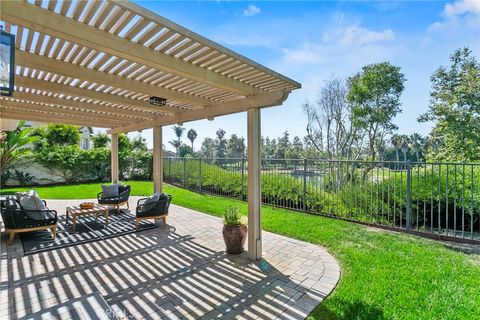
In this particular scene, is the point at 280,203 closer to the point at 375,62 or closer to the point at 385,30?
the point at 385,30

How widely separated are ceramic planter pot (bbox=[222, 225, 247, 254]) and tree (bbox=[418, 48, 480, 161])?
1118 centimetres

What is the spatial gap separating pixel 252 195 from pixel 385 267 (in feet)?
7.81

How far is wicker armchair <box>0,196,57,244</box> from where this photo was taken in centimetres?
477

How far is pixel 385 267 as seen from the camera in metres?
3.82

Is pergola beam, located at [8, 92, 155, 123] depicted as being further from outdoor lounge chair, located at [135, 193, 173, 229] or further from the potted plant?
the potted plant

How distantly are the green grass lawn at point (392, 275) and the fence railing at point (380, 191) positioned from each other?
683 millimetres

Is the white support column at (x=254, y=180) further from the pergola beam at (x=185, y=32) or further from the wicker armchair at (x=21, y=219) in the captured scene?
the wicker armchair at (x=21, y=219)

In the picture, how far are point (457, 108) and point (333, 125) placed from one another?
5.67 m

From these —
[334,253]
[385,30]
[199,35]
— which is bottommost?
[334,253]

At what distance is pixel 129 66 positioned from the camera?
348 cm

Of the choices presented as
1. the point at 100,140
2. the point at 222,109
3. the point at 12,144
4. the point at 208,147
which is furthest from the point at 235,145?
the point at 222,109

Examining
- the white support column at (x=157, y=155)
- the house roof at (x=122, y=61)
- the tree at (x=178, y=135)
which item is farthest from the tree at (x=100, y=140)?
the tree at (x=178, y=135)

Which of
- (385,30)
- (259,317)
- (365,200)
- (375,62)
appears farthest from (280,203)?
(375,62)

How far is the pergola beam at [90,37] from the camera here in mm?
1906
